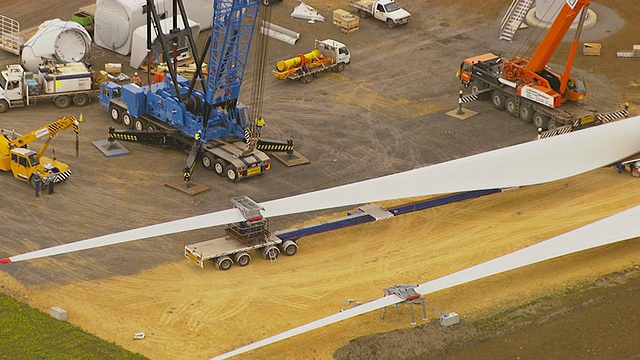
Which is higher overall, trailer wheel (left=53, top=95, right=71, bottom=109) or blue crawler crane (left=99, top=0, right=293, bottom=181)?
blue crawler crane (left=99, top=0, right=293, bottom=181)

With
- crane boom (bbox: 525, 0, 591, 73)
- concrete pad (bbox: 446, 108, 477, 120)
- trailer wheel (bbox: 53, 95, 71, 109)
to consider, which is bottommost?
trailer wheel (bbox: 53, 95, 71, 109)

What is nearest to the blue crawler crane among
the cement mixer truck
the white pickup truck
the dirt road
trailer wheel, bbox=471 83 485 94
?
the dirt road

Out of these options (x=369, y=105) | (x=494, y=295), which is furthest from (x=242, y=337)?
(x=369, y=105)

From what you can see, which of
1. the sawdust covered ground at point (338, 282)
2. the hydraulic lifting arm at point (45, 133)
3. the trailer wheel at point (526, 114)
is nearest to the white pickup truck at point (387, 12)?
the trailer wheel at point (526, 114)

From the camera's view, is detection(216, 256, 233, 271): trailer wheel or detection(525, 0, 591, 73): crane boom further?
detection(525, 0, 591, 73): crane boom

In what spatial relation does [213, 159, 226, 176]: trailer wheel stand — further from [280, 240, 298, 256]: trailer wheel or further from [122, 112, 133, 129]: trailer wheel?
[280, 240, 298, 256]: trailer wheel

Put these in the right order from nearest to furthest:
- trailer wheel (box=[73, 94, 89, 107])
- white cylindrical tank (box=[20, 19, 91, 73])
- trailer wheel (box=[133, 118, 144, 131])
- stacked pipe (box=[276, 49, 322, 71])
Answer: trailer wheel (box=[133, 118, 144, 131]) → trailer wheel (box=[73, 94, 89, 107]) → white cylindrical tank (box=[20, 19, 91, 73]) → stacked pipe (box=[276, 49, 322, 71])

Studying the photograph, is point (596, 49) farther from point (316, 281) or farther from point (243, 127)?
point (316, 281)

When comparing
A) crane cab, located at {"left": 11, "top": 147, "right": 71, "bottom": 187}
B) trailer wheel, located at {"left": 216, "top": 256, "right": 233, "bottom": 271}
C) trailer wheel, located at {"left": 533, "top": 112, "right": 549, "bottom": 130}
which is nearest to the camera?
trailer wheel, located at {"left": 216, "top": 256, "right": 233, "bottom": 271}
